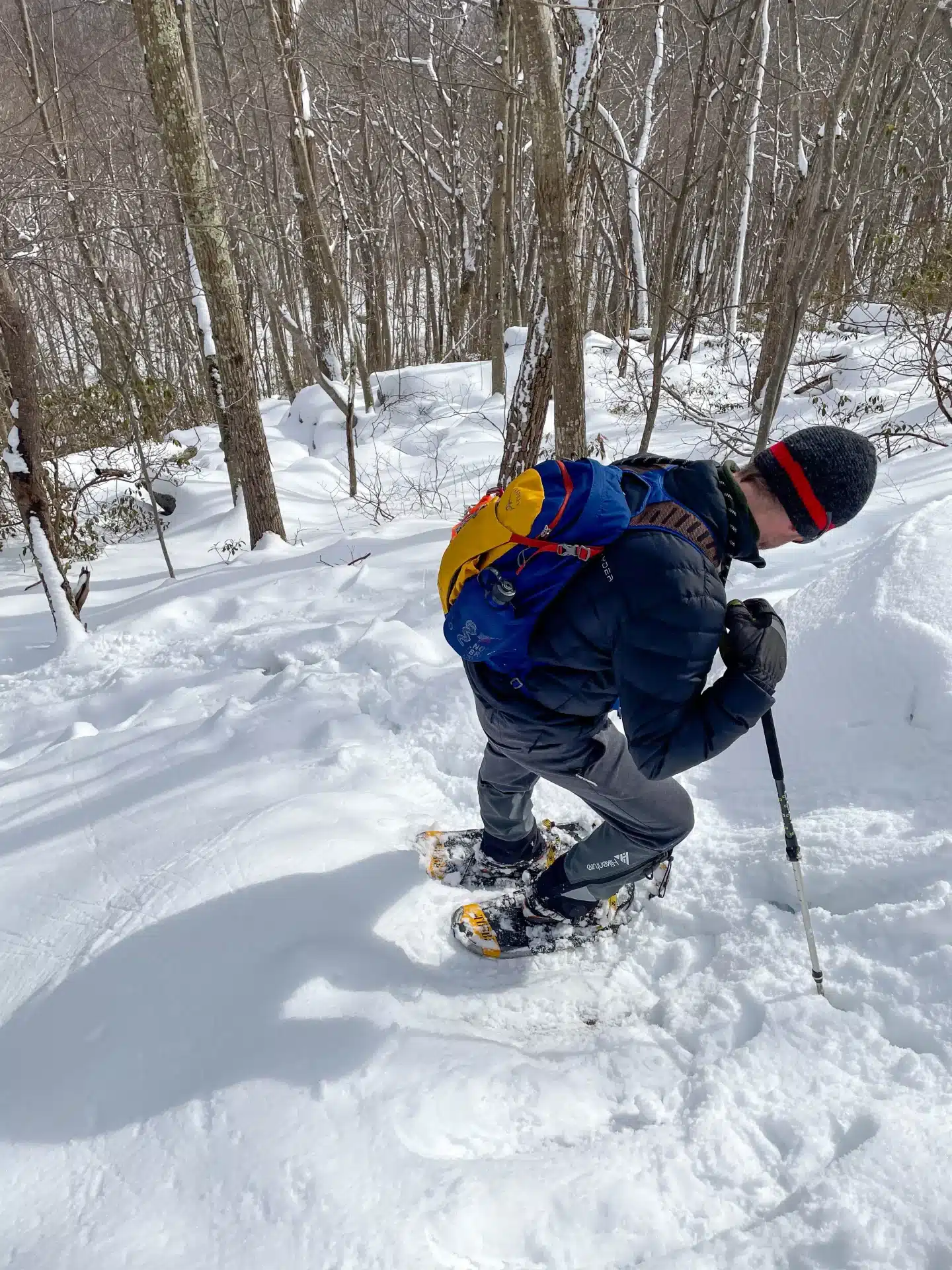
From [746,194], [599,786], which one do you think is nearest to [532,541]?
[599,786]

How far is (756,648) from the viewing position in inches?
70.9

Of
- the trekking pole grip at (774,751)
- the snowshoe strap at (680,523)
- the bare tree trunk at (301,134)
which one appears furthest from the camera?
the bare tree trunk at (301,134)

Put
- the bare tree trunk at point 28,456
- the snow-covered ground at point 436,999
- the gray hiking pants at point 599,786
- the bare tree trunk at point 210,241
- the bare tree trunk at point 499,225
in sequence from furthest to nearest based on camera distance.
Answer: the bare tree trunk at point 499,225, the bare tree trunk at point 210,241, the bare tree trunk at point 28,456, the gray hiking pants at point 599,786, the snow-covered ground at point 436,999

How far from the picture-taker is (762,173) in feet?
75.2

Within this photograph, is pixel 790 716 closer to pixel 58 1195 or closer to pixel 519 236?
pixel 58 1195

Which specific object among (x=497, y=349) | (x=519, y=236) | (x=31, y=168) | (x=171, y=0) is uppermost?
(x=171, y=0)

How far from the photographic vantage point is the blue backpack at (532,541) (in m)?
1.76

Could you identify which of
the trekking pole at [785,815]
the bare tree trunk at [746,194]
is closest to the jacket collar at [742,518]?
the trekking pole at [785,815]

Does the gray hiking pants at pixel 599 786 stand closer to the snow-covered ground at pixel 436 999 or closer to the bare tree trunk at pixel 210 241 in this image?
the snow-covered ground at pixel 436 999

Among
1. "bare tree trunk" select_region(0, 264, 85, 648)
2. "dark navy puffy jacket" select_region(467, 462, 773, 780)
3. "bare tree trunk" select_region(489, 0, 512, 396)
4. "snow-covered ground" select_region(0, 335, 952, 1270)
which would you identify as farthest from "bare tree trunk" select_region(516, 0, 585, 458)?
"bare tree trunk" select_region(489, 0, 512, 396)

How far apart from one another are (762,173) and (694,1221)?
2765 cm

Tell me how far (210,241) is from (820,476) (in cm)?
588

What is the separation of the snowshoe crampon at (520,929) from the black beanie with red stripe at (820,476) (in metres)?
1.48

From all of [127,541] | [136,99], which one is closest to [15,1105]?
[127,541]
